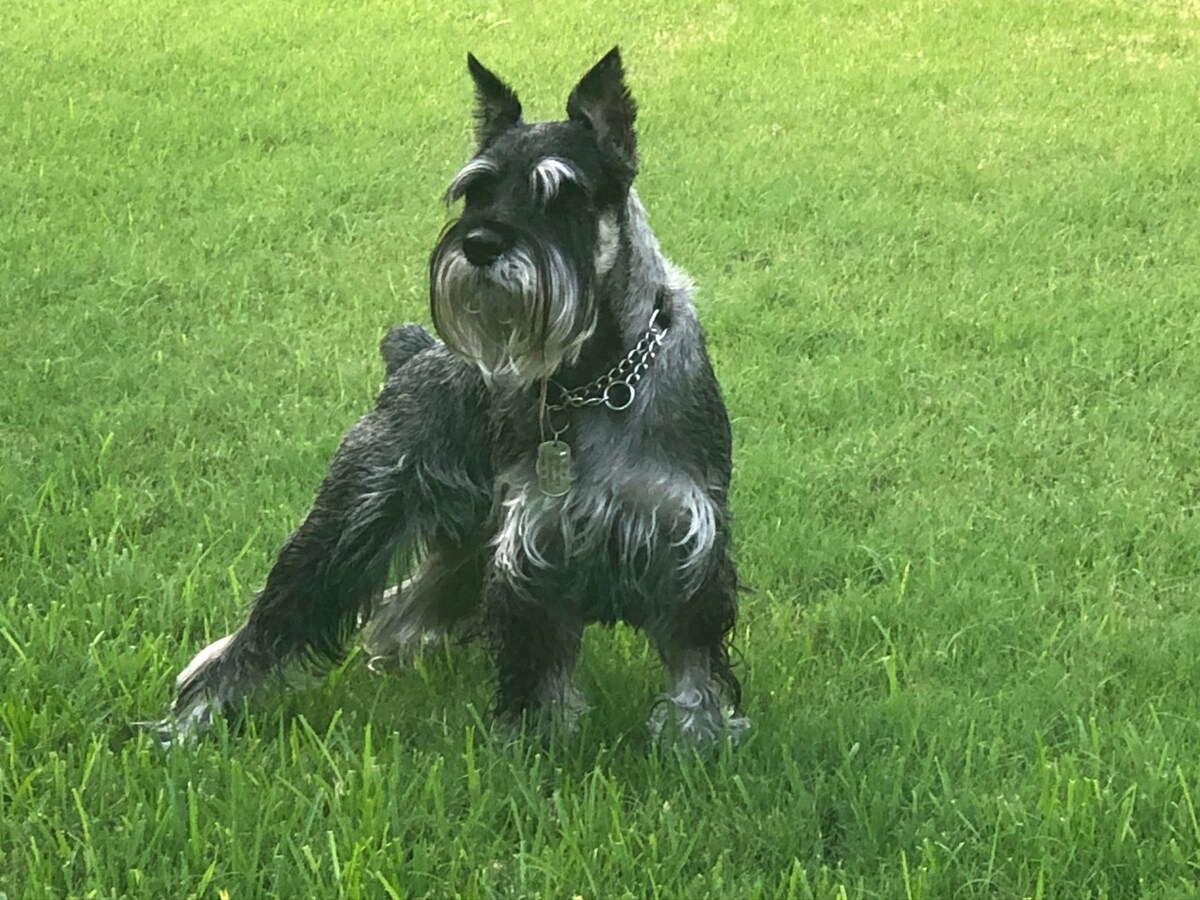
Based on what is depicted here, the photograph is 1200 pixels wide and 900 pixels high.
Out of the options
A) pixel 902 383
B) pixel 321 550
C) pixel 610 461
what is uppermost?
pixel 610 461

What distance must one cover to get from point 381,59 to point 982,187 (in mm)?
5323

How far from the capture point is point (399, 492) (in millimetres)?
4094

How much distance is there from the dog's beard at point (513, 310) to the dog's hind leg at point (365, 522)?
1.45 ft

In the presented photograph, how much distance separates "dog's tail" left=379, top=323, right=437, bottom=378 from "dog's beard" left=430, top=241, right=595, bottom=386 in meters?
0.82

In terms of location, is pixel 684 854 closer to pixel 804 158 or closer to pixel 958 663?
pixel 958 663

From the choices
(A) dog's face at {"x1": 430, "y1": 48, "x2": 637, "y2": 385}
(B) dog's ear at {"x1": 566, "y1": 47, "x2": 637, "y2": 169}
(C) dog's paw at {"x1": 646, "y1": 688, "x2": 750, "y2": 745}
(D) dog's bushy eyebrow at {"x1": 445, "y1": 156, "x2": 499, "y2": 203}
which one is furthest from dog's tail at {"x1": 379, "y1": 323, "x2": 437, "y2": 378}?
(C) dog's paw at {"x1": 646, "y1": 688, "x2": 750, "y2": 745}

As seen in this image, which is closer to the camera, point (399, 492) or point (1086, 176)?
point (399, 492)

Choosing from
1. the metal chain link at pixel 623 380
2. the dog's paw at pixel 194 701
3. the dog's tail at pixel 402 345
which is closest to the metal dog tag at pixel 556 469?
the metal chain link at pixel 623 380

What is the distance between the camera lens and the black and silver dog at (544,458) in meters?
3.53

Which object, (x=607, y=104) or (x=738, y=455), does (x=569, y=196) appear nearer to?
(x=607, y=104)

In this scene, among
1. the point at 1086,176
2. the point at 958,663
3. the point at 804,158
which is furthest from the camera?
the point at 804,158

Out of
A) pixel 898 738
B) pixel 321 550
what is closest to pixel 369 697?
pixel 321 550

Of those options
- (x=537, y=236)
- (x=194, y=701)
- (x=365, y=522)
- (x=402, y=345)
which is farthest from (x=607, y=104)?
(x=194, y=701)

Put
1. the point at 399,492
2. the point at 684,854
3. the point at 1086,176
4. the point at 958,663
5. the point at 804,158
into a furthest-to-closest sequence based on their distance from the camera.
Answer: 1. the point at 804,158
2. the point at 1086,176
3. the point at 958,663
4. the point at 399,492
5. the point at 684,854
